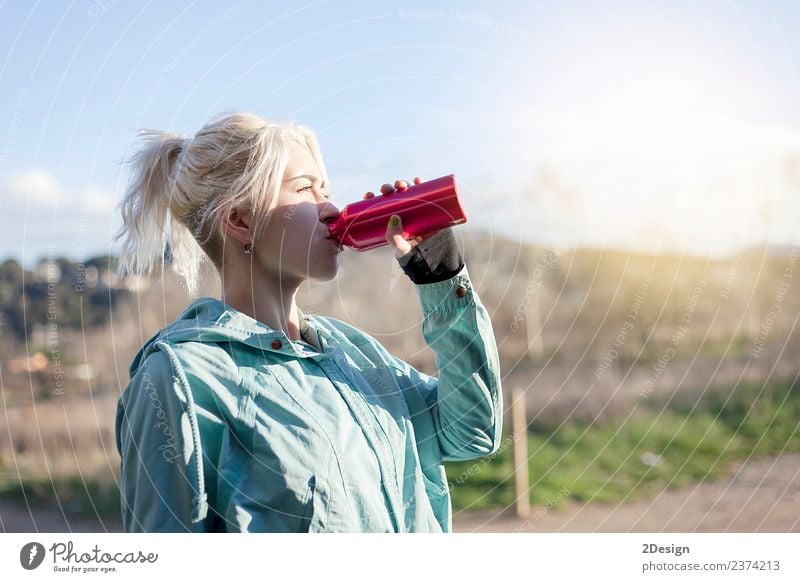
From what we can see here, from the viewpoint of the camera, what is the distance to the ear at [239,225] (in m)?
1.48

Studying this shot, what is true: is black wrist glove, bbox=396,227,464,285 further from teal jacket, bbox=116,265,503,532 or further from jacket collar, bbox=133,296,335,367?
jacket collar, bbox=133,296,335,367

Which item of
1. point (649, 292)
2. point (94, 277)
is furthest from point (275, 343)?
point (649, 292)

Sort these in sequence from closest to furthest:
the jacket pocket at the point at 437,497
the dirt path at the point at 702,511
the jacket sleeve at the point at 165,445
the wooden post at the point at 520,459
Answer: the jacket sleeve at the point at 165,445
the jacket pocket at the point at 437,497
the dirt path at the point at 702,511
the wooden post at the point at 520,459

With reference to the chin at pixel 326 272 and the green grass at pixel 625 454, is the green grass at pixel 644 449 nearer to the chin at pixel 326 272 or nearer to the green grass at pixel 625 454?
the green grass at pixel 625 454

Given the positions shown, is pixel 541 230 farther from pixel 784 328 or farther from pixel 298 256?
pixel 784 328

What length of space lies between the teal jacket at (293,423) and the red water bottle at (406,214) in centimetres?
10

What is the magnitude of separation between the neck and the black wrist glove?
0.67 ft

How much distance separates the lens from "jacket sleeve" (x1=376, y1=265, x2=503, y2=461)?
1467mm

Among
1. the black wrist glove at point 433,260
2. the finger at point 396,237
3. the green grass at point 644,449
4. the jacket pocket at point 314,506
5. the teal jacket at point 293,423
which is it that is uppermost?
the finger at point 396,237

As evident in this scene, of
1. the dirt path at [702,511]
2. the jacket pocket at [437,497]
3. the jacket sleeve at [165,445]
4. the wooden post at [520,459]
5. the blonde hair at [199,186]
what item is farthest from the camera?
the wooden post at [520,459]

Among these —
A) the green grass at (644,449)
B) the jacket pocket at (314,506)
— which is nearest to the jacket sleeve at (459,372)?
the jacket pocket at (314,506)
